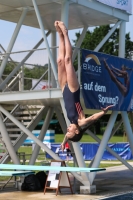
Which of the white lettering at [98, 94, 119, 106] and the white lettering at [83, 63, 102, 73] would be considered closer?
the white lettering at [83, 63, 102, 73]

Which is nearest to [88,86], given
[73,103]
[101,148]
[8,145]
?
[101,148]

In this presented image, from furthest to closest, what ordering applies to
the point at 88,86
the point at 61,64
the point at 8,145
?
the point at 8,145, the point at 88,86, the point at 61,64

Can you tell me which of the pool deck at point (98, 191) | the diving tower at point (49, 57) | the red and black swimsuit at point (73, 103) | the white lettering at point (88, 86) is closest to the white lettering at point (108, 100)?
the white lettering at point (88, 86)

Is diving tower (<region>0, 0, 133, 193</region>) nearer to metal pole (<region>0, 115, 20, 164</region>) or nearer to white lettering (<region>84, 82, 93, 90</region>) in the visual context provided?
metal pole (<region>0, 115, 20, 164</region>)

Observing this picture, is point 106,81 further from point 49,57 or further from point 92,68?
point 49,57

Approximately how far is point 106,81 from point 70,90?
422 inches

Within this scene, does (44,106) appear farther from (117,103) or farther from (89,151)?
(89,151)

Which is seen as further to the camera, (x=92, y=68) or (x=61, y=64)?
(x=92, y=68)

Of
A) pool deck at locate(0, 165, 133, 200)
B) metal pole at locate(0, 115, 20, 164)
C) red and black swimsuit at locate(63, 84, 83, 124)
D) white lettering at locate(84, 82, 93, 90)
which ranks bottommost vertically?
pool deck at locate(0, 165, 133, 200)

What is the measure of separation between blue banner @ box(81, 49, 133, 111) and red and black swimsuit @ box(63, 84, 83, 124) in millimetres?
9388

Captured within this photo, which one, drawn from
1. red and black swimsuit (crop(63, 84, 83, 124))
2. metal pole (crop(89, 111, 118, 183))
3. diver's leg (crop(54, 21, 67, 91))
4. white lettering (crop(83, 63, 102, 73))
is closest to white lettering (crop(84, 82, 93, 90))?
white lettering (crop(83, 63, 102, 73))

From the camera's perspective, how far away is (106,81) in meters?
17.7

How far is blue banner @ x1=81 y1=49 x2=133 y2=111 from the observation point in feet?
55.3

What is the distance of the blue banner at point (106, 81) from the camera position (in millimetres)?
16859
